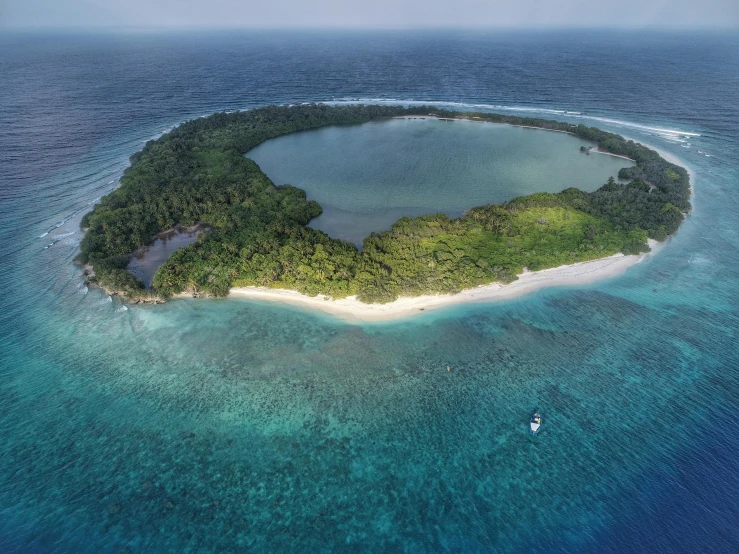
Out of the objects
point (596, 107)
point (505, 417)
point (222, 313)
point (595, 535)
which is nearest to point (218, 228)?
point (222, 313)

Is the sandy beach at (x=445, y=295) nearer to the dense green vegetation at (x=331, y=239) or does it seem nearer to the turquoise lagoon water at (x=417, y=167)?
the dense green vegetation at (x=331, y=239)

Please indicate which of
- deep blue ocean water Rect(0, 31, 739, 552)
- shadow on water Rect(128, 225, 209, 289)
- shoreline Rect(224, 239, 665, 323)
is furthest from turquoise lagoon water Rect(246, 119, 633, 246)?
deep blue ocean water Rect(0, 31, 739, 552)

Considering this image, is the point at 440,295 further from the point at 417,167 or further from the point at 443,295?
the point at 417,167

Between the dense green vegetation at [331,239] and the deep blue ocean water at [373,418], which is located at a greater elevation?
the dense green vegetation at [331,239]

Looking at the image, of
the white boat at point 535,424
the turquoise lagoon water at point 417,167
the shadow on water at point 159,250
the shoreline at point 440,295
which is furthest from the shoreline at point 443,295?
the white boat at point 535,424

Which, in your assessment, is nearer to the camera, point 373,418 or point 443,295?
point 373,418

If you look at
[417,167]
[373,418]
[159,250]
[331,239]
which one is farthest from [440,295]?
[417,167]

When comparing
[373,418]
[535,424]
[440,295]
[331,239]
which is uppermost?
[331,239]
